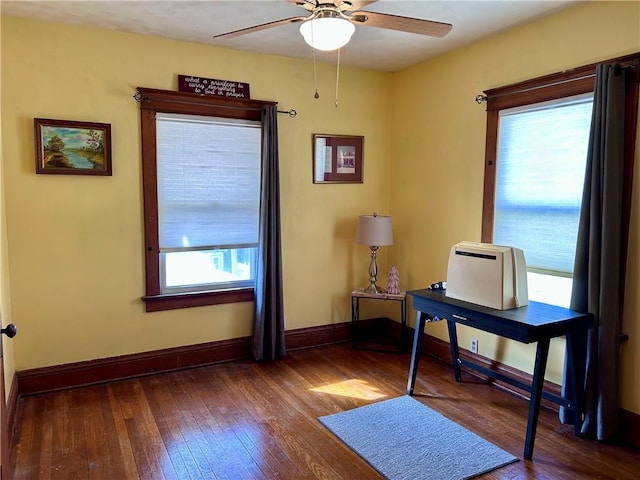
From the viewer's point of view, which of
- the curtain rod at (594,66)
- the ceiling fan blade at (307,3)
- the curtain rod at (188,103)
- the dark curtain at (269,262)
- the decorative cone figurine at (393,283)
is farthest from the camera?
the decorative cone figurine at (393,283)

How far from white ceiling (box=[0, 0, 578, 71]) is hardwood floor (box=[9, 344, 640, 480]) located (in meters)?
2.44

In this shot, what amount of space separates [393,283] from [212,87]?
2.15 metres

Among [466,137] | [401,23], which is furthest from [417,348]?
[401,23]

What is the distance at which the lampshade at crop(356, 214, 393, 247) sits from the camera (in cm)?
389

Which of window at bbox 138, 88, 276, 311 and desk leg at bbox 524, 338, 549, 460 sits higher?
window at bbox 138, 88, 276, 311

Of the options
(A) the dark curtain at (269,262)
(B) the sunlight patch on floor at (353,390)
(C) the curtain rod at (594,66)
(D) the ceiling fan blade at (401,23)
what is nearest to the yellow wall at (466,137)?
(C) the curtain rod at (594,66)

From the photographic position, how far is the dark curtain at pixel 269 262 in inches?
143

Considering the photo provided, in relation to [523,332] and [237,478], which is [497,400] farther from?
[237,478]

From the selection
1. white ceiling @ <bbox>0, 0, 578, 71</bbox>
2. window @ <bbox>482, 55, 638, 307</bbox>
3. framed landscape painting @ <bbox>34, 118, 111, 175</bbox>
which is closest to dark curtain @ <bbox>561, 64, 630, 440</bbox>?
window @ <bbox>482, 55, 638, 307</bbox>

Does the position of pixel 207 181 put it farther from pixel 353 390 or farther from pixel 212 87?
pixel 353 390

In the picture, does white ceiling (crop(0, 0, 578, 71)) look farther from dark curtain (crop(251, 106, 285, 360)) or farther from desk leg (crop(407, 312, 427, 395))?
desk leg (crop(407, 312, 427, 395))

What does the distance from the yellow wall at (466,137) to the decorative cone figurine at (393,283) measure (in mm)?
199

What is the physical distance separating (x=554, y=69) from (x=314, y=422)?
2600 mm

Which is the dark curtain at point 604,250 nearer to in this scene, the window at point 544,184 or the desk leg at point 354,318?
the window at point 544,184
